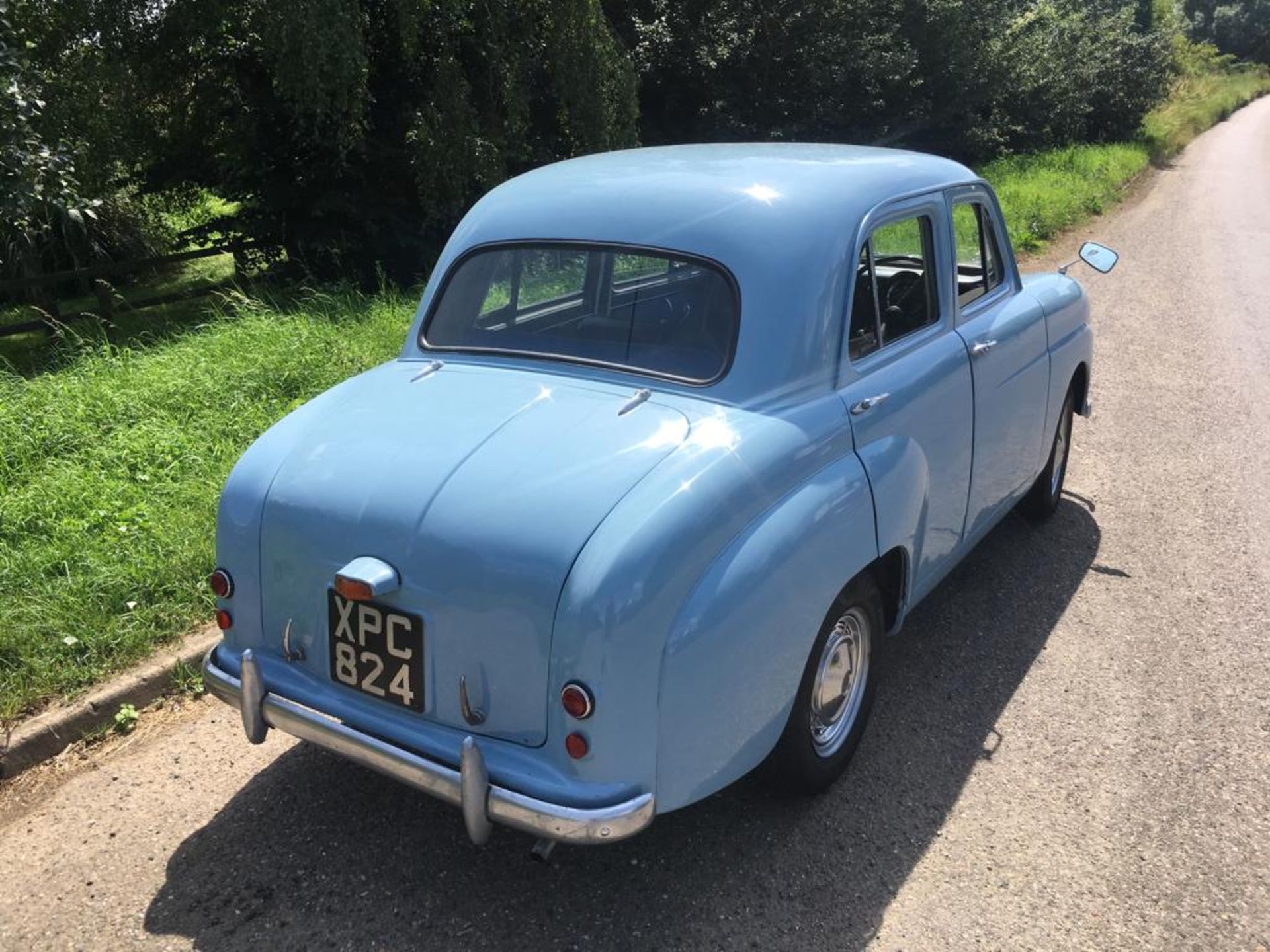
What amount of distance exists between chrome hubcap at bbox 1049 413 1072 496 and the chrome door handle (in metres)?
2.22

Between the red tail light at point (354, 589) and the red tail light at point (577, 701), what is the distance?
554mm

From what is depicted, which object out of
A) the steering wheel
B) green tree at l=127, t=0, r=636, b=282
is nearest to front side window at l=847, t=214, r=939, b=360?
the steering wheel

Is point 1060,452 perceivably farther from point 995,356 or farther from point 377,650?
point 377,650

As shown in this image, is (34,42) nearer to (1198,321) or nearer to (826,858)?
(826,858)

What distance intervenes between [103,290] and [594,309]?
27.0 ft

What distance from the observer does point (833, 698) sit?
3.09 meters

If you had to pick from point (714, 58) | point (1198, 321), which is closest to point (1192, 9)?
point (714, 58)

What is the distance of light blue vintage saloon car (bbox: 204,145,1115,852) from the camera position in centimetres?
234

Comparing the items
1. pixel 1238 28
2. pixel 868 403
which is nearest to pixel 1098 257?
pixel 868 403

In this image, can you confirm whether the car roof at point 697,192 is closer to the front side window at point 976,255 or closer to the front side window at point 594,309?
the front side window at point 594,309

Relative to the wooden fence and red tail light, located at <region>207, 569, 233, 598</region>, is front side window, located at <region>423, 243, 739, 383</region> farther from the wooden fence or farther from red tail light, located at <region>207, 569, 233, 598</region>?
the wooden fence

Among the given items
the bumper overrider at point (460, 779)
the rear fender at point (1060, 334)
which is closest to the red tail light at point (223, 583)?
Result: the bumper overrider at point (460, 779)

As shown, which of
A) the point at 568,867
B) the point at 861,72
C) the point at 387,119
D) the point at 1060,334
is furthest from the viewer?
the point at 861,72

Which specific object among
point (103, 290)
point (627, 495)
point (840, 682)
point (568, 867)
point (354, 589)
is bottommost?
point (103, 290)
